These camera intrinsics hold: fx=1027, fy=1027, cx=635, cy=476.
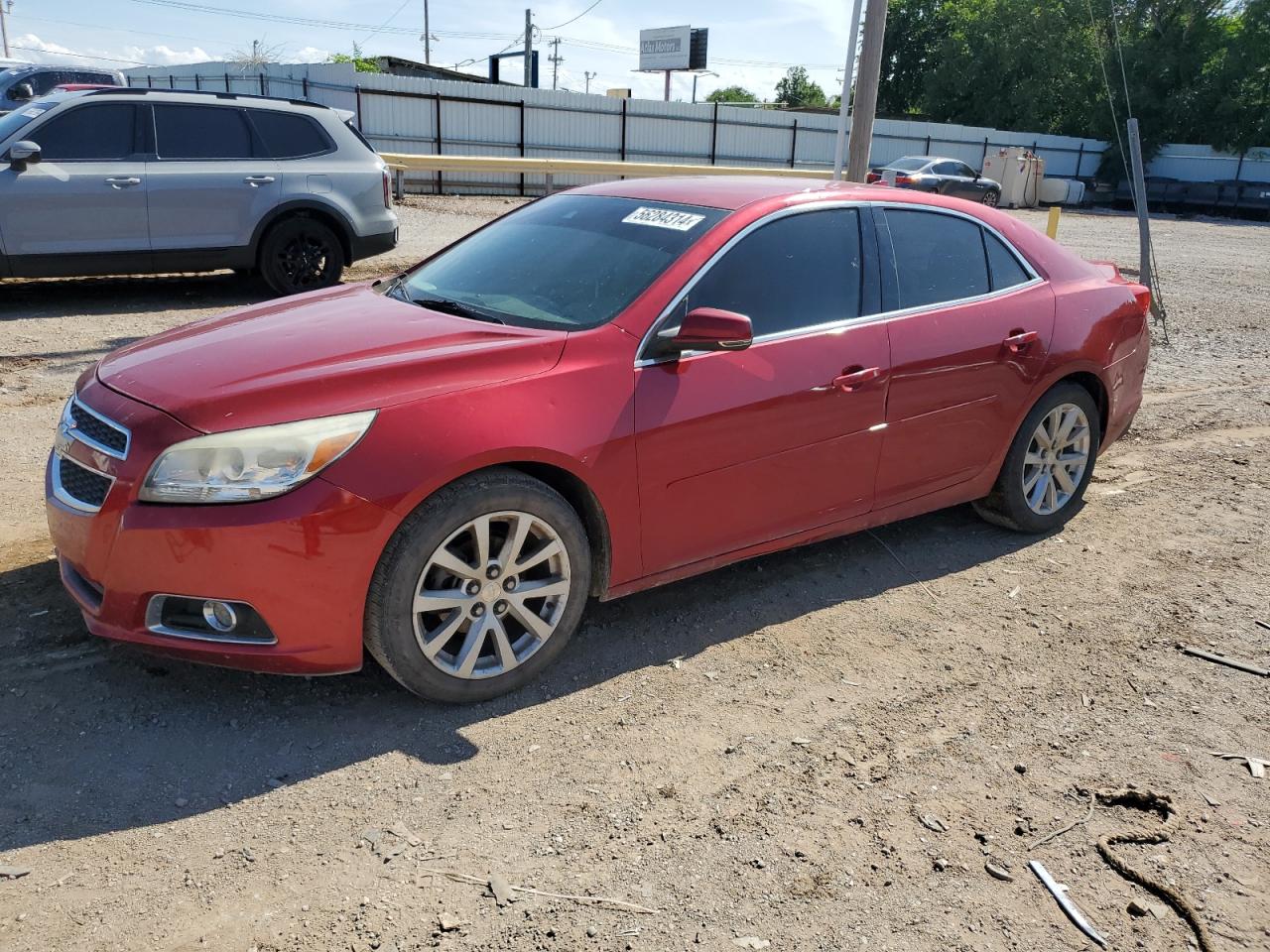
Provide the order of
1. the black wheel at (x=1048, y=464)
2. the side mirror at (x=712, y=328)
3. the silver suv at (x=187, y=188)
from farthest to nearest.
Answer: the silver suv at (x=187, y=188) < the black wheel at (x=1048, y=464) < the side mirror at (x=712, y=328)

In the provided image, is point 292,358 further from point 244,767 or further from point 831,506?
point 831,506

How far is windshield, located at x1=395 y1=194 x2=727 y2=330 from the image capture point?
384 centimetres

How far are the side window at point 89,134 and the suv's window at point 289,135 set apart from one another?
1.14m

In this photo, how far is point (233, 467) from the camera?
3.00m

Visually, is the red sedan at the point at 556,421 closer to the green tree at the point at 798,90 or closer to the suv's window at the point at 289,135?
the suv's window at the point at 289,135

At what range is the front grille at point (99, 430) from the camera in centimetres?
311

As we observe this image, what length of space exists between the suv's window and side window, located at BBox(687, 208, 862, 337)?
24.0 ft

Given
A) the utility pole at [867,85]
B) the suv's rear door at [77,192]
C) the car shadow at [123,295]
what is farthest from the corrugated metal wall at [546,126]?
the utility pole at [867,85]

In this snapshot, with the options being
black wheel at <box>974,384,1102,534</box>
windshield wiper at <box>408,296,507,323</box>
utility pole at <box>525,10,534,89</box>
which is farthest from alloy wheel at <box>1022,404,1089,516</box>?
utility pole at <box>525,10,534,89</box>

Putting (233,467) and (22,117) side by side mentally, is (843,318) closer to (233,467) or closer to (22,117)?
(233,467)

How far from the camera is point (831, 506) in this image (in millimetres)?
4262

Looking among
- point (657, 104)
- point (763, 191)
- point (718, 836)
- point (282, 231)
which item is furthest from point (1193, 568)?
point (657, 104)

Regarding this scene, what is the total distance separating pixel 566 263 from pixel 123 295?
25.1 feet

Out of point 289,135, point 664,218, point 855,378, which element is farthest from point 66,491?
point 289,135
